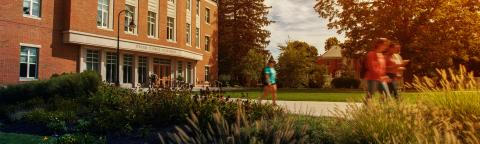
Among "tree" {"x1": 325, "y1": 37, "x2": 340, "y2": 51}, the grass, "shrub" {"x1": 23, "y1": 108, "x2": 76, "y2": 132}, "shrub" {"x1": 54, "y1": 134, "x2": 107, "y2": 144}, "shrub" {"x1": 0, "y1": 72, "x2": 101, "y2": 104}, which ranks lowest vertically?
the grass

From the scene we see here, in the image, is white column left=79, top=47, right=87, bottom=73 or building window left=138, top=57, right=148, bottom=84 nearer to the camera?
white column left=79, top=47, right=87, bottom=73

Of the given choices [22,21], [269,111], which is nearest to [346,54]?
[22,21]

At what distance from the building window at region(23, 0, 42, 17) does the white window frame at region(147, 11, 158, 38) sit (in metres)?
10.4

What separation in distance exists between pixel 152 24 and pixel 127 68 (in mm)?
4895

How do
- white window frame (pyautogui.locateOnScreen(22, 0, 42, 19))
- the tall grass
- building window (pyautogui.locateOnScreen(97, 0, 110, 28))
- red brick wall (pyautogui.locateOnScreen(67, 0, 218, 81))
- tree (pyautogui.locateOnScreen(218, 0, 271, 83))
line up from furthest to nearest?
1. tree (pyautogui.locateOnScreen(218, 0, 271, 83))
2. building window (pyautogui.locateOnScreen(97, 0, 110, 28))
3. red brick wall (pyautogui.locateOnScreen(67, 0, 218, 81))
4. white window frame (pyautogui.locateOnScreen(22, 0, 42, 19))
5. the tall grass

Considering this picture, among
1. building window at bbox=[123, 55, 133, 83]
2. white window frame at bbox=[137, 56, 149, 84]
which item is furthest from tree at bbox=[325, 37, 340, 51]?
building window at bbox=[123, 55, 133, 83]

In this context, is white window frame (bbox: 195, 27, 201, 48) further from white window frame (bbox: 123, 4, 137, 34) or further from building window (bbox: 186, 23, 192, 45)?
white window frame (bbox: 123, 4, 137, 34)

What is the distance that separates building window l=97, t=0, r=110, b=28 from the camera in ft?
102

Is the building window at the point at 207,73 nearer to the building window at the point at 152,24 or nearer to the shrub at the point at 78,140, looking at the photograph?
the building window at the point at 152,24

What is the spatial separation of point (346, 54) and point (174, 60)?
50.0 ft

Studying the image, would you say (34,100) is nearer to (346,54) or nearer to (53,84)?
(53,84)

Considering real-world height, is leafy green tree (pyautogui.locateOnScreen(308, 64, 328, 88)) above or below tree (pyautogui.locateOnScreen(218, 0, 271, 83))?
below

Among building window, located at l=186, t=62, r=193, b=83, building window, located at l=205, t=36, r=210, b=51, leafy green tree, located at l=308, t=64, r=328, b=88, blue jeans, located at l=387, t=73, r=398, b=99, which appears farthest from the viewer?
leafy green tree, located at l=308, t=64, r=328, b=88

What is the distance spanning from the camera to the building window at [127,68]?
1331 inches
